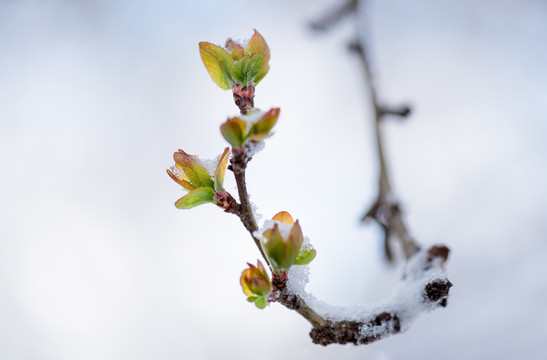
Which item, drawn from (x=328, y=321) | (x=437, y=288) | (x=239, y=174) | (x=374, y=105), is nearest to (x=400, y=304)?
(x=437, y=288)

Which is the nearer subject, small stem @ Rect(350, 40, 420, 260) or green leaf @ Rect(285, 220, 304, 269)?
green leaf @ Rect(285, 220, 304, 269)

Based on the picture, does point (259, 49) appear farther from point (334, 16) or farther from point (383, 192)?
point (334, 16)

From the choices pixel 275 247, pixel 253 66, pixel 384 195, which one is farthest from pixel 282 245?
pixel 384 195

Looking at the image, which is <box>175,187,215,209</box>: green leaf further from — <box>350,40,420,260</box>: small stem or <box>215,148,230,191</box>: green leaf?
<box>350,40,420,260</box>: small stem

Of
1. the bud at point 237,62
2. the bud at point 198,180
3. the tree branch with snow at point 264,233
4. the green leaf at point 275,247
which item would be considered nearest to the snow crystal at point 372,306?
the tree branch with snow at point 264,233

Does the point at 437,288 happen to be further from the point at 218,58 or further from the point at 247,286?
the point at 218,58

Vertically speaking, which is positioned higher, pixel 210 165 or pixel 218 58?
pixel 218 58

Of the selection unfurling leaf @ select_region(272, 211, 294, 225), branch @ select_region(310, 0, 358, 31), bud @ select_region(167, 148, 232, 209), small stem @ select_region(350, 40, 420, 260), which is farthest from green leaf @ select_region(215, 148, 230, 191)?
branch @ select_region(310, 0, 358, 31)
